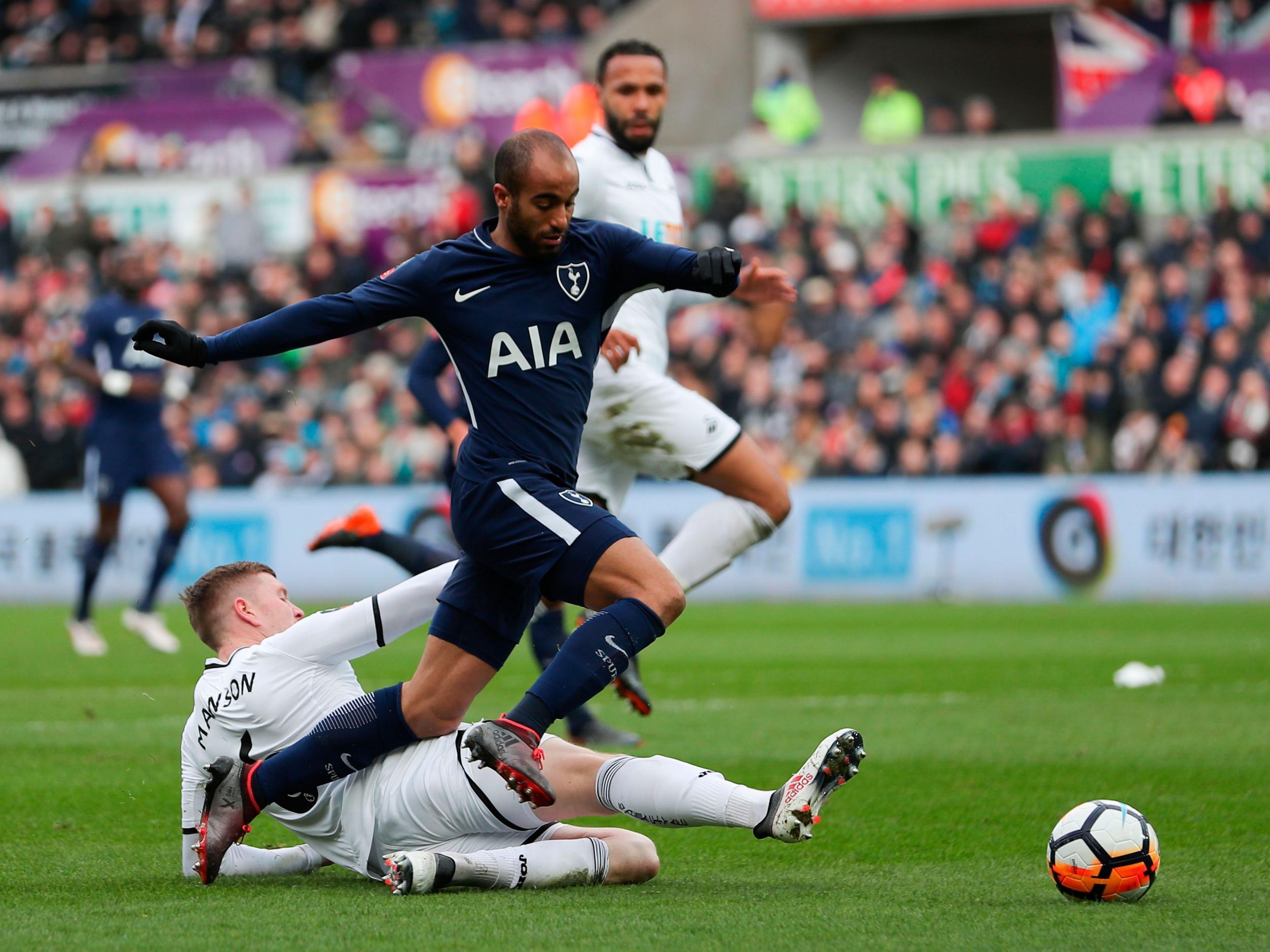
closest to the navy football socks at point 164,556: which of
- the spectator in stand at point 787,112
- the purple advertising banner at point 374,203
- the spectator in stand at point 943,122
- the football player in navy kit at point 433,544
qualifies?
the football player in navy kit at point 433,544

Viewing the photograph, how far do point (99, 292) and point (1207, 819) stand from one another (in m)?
19.3

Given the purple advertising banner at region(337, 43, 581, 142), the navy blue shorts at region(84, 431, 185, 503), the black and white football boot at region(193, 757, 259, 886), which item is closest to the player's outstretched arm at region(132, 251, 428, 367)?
the black and white football boot at region(193, 757, 259, 886)

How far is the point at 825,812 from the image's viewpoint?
227 inches

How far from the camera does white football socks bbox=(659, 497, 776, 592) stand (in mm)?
7051

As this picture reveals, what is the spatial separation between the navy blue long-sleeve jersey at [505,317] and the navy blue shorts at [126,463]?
7287 mm

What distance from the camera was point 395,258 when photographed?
71.6 ft

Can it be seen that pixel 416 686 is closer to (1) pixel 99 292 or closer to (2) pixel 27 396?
(2) pixel 27 396

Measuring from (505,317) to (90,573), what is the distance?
310 inches

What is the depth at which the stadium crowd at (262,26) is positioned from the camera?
25625 mm

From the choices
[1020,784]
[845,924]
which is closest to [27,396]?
[1020,784]

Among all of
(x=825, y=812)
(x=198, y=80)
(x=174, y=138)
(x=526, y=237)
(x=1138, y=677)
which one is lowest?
(x=1138, y=677)

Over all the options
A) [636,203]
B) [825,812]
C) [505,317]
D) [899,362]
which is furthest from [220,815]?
[899,362]

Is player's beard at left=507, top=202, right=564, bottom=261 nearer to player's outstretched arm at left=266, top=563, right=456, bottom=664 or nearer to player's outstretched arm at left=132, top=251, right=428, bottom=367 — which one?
player's outstretched arm at left=132, top=251, right=428, bottom=367

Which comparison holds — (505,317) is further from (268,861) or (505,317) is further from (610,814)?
(268,861)
